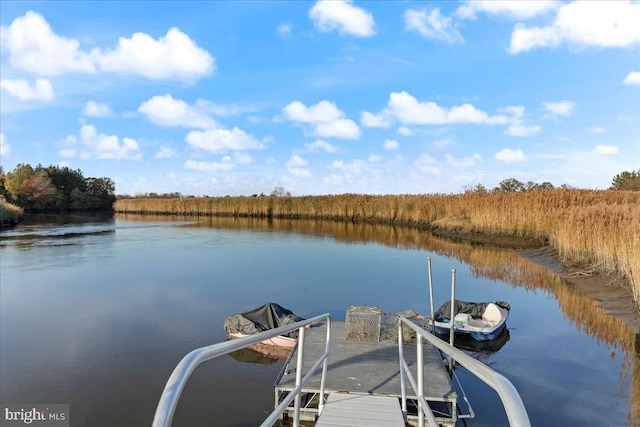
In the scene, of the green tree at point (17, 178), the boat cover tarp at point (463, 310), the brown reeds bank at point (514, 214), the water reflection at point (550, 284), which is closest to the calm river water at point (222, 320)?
the water reflection at point (550, 284)

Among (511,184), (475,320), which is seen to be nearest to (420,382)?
(475,320)

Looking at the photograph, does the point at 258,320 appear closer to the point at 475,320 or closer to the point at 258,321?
the point at 258,321

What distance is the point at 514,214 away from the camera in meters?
22.4

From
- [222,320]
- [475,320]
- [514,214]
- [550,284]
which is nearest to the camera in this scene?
[475,320]

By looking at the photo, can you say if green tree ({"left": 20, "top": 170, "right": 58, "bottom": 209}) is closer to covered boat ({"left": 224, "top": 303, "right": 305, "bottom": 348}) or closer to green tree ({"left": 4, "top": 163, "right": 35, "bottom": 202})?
green tree ({"left": 4, "top": 163, "right": 35, "bottom": 202})

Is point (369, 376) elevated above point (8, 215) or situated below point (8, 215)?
below

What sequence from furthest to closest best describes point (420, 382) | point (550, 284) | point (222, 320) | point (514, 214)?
1. point (514, 214)
2. point (550, 284)
3. point (222, 320)
4. point (420, 382)

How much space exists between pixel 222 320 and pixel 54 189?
227 ft

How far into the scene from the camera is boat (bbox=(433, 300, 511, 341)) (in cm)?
805

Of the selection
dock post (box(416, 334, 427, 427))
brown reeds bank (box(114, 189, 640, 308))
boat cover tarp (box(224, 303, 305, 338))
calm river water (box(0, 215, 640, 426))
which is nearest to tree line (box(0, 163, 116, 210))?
brown reeds bank (box(114, 189, 640, 308))

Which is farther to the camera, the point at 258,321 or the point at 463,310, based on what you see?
the point at 463,310

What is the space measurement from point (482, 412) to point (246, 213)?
4805 cm

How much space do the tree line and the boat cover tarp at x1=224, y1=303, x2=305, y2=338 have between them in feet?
198

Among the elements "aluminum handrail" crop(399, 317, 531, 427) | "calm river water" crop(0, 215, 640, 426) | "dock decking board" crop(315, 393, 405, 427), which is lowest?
"calm river water" crop(0, 215, 640, 426)
